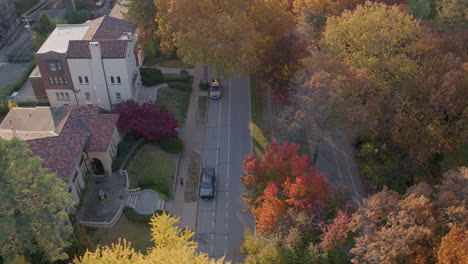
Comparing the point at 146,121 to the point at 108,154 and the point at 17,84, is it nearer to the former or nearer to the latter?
the point at 108,154

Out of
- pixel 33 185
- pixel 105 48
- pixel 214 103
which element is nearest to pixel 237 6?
pixel 214 103

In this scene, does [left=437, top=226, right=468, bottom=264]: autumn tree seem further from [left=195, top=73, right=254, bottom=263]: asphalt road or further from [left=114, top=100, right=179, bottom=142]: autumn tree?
[left=114, top=100, right=179, bottom=142]: autumn tree

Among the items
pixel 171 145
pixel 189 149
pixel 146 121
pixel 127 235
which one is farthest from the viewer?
pixel 189 149

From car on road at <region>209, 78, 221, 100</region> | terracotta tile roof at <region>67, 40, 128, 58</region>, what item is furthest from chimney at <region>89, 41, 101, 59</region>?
car on road at <region>209, 78, 221, 100</region>

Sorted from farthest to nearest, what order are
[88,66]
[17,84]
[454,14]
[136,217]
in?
[454,14]
[17,84]
[88,66]
[136,217]

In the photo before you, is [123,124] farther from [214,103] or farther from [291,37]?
[291,37]

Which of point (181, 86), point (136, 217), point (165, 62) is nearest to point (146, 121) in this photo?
point (136, 217)

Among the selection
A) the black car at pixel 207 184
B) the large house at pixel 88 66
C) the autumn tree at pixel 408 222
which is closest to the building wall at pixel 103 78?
the large house at pixel 88 66
